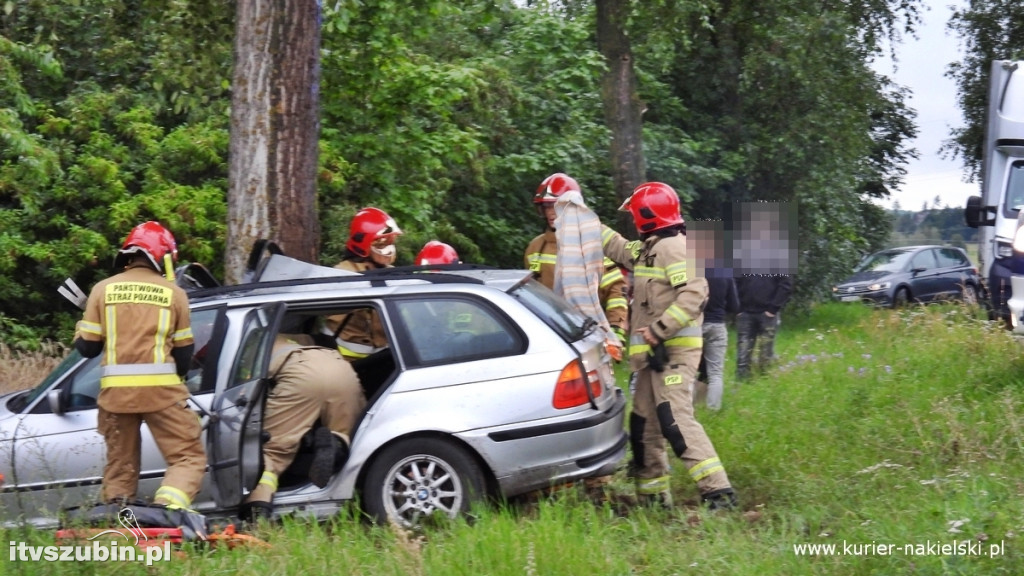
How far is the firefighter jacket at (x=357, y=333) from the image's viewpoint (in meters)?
7.11

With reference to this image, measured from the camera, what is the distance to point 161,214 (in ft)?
37.9

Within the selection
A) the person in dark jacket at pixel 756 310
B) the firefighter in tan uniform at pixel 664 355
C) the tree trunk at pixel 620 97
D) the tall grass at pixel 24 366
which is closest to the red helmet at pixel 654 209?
the firefighter in tan uniform at pixel 664 355

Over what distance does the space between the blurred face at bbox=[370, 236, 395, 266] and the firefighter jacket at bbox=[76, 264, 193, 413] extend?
85.5 inches

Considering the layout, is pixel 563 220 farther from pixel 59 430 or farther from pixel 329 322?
pixel 59 430

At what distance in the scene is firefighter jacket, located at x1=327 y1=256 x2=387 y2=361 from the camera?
23.3 feet

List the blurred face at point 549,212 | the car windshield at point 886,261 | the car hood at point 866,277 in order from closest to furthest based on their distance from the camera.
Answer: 1. the blurred face at point 549,212
2. the car hood at point 866,277
3. the car windshield at point 886,261

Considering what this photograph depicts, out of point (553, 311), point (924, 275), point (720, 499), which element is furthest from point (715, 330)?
point (924, 275)

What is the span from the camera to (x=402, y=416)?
19.9ft

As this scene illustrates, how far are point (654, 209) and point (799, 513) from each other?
6.26ft

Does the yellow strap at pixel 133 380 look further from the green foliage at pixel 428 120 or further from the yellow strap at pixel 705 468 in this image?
the green foliage at pixel 428 120

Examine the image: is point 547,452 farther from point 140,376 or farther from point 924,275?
point 924,275

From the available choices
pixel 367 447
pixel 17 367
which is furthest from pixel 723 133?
pixel 367 447

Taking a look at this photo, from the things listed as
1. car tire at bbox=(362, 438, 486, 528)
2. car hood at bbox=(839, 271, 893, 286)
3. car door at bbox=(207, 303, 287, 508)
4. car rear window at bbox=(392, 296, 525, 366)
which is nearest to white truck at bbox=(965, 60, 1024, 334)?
car rear window at bbox=(392, 296, 525, 366)

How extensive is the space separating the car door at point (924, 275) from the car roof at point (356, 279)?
785 inches
